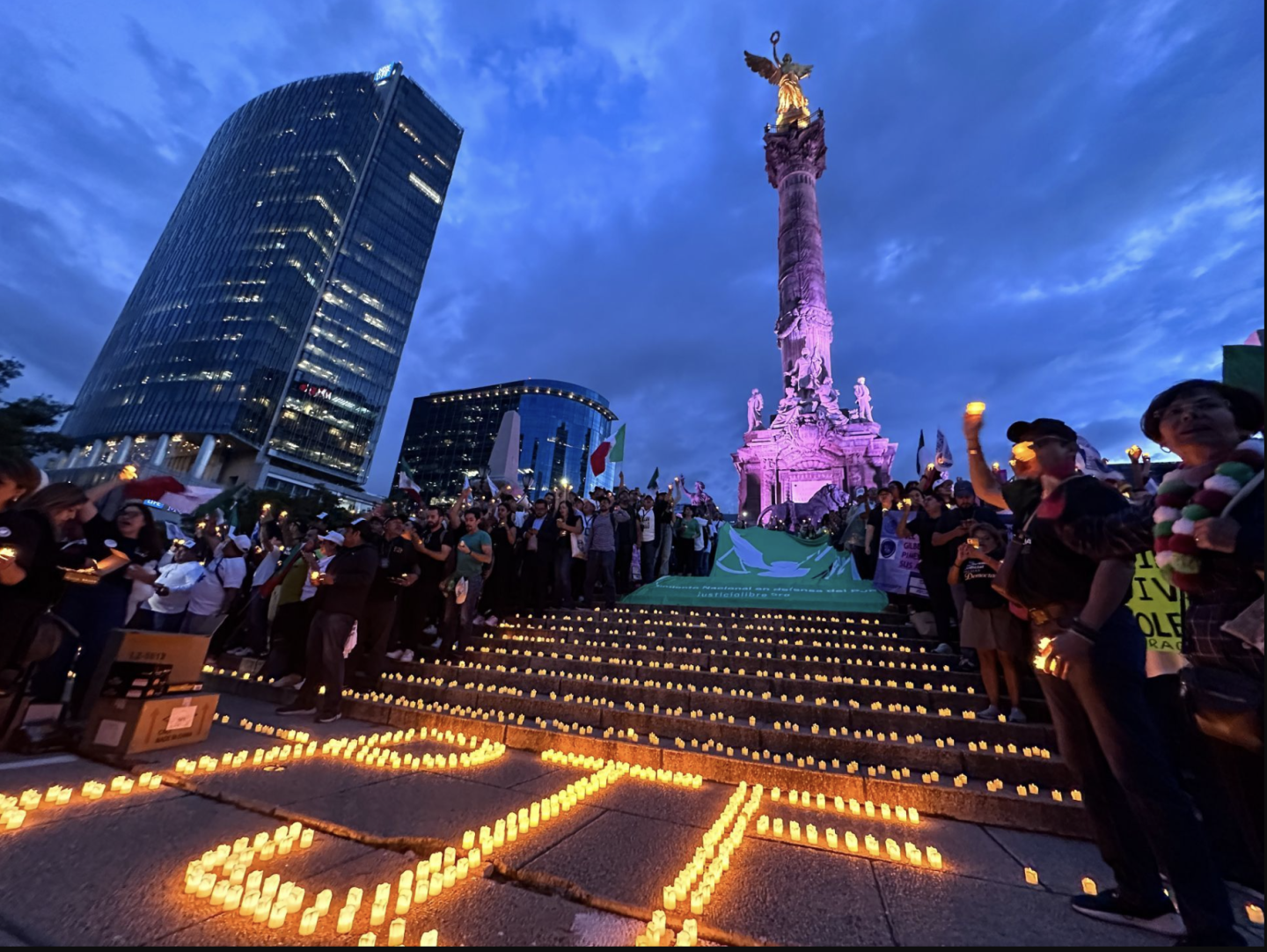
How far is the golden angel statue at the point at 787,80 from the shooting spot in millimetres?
43938

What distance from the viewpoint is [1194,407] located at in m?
2.22

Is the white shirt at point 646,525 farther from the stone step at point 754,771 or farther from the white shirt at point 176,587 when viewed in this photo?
the white shirt at point 176,587

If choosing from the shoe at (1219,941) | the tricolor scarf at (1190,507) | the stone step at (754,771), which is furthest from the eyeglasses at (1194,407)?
the stone step at (754,771)

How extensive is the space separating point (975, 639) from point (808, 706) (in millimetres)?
1689

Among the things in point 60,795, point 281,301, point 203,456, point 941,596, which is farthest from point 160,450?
point 941,596

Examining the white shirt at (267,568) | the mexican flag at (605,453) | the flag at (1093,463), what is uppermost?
the mexican flag at (605,453)

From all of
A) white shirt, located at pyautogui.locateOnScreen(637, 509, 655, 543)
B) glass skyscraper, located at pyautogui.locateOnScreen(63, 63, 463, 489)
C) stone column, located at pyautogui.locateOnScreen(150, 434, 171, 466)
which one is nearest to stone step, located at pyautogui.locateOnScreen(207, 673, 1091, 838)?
white shirt, located at pyautogui.locateOnScreen(637, 509, 655, 543)

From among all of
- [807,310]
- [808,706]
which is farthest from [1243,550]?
[807,310]

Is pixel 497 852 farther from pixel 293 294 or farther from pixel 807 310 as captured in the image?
pixel 293 294

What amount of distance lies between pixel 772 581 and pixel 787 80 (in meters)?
51.8

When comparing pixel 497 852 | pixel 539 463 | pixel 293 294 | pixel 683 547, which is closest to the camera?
pixel 497 852

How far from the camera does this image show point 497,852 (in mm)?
2770

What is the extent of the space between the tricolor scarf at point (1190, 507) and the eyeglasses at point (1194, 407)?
0.60ft

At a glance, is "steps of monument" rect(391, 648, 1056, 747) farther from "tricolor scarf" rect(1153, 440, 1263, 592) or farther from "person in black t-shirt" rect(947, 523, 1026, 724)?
"tricolor scarf" rect(1153, 440, 1263, 592)
